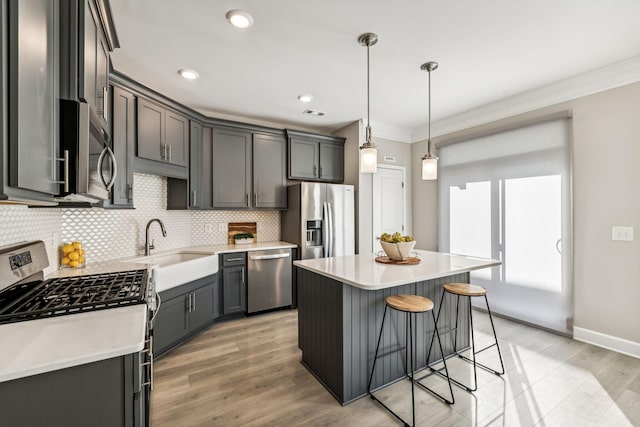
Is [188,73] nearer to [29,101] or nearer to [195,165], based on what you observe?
[195,165]

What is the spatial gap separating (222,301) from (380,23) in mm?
3232

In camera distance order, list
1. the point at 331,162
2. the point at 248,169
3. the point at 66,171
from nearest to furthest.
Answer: the point at 66,171 → the point at 248,169 → the point at 331,162

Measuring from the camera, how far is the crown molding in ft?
8.60

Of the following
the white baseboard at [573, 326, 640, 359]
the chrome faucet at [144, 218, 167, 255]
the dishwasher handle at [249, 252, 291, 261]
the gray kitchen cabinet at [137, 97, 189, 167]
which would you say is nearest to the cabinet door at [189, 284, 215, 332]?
the dishwasher handle at [249, 252, 291, 261]

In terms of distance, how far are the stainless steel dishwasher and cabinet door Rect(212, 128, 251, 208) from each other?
78cm

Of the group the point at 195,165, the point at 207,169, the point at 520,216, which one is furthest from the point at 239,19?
the point at 520,216

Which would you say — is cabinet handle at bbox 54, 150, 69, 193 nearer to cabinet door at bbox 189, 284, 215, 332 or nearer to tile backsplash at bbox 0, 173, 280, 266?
tile backsplash at bbox 0, 173, 280, 266

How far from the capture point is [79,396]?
0.89m

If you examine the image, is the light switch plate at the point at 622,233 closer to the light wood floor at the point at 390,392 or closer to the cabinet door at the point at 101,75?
the light wood floor at the point at 390,392

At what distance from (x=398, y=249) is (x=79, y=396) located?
2066 millimetres

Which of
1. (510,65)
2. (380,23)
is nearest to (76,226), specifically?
(380,23)

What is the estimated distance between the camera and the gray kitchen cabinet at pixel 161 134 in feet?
9.07

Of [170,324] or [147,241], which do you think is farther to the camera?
[147,241]

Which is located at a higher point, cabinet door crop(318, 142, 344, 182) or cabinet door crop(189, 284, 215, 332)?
cabinet door crop(318, 142, 344, 182)
